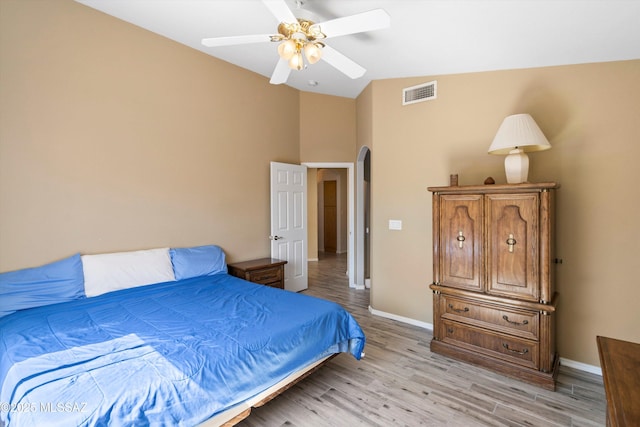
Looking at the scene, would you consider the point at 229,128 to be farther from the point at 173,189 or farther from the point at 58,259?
the point at 58,259

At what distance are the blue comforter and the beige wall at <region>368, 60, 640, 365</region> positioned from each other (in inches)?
77.1

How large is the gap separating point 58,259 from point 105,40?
2.04 m

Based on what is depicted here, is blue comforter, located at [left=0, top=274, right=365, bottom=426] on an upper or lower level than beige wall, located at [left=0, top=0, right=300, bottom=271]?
lower

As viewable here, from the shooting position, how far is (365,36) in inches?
111

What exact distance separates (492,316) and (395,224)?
1.48m

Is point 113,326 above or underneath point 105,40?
underneath

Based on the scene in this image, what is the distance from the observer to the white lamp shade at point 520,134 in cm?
243

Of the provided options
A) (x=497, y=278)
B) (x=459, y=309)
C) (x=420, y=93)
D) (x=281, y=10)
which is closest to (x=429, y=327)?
(x=459, y=309)

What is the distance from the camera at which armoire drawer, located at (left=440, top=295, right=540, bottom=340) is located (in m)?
2.45

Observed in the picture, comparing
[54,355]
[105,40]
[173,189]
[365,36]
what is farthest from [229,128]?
[54,355]

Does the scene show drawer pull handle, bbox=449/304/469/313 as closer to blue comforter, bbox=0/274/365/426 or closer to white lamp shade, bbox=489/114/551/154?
blue comforter, bbox=0/274/365/426

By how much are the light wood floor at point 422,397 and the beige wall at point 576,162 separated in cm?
62

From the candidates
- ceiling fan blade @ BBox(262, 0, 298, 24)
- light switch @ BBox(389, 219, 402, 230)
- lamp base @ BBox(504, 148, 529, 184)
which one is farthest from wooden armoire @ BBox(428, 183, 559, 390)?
ceiling fan blade @ BBox(262, 0, 298, 24)

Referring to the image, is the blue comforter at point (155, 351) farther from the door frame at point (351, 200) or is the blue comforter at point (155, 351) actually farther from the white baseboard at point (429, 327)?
the door frame at point (351, 200)
